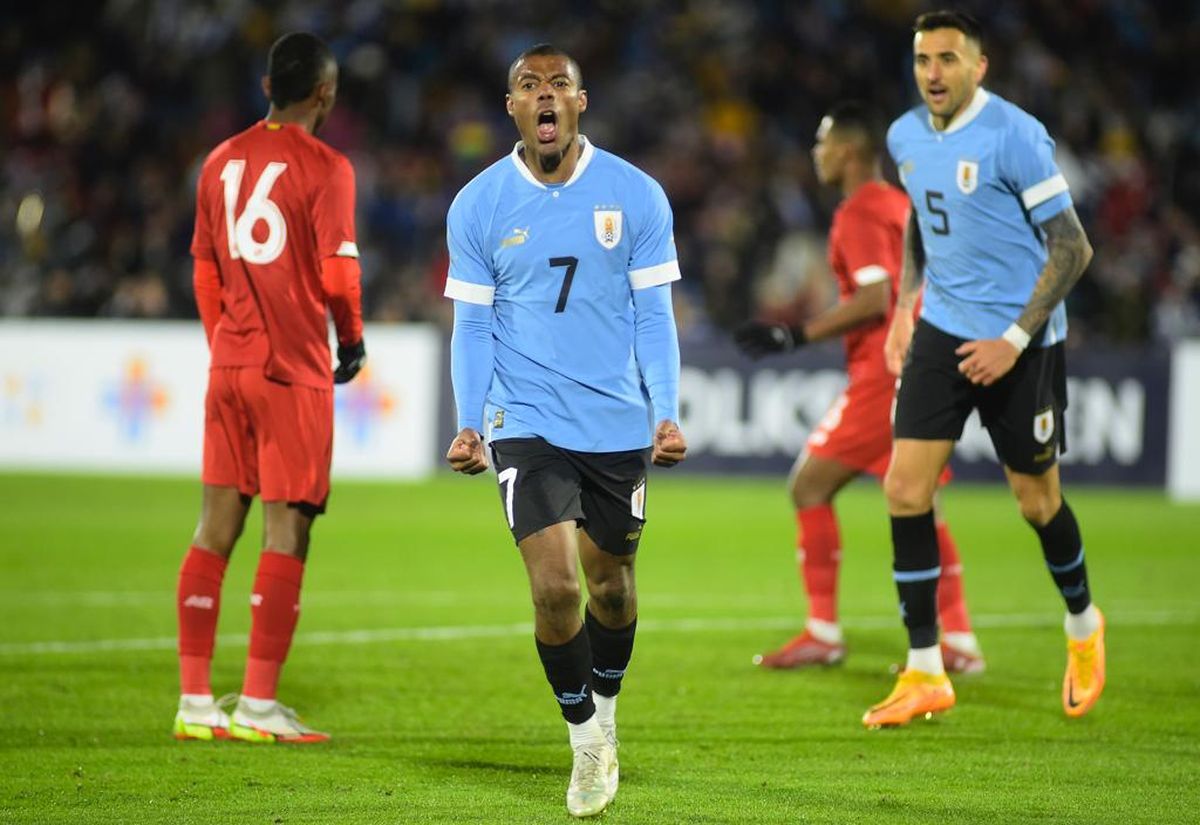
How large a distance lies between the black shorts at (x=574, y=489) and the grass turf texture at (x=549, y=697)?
2.64 feet

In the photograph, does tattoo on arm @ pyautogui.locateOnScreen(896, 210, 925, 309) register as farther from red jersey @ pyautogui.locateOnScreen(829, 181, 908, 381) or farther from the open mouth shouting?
the open mouth shouting

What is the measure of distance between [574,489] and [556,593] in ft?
1.10

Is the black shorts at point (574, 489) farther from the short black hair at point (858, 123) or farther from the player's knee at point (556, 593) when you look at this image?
the short black hair at point (858, 123)

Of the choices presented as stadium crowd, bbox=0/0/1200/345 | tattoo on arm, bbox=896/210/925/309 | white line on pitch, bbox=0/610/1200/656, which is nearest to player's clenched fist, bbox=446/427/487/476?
tattoo on arm, bbox=896/210/925/309

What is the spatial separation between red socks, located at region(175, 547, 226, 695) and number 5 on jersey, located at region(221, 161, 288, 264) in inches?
42.8

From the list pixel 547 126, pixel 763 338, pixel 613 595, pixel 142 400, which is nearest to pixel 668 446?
pixel 613 595

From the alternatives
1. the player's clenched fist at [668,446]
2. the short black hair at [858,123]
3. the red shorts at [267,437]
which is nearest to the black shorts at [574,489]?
the player's clenched fist at [668,446]

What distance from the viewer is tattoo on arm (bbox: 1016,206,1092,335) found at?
6.33 meters

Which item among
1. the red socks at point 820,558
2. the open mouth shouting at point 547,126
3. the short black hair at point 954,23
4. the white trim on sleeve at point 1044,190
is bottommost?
the red socks at point 820,558

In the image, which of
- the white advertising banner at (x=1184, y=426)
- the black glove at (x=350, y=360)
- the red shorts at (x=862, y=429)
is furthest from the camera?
the white advertising banner at (x=1184, y=426)

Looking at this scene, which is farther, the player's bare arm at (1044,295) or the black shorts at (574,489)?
the player's bare arm at (1044,295)

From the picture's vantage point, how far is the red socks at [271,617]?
245 inches

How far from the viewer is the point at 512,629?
8.80 metres

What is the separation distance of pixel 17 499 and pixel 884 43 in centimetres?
1194
